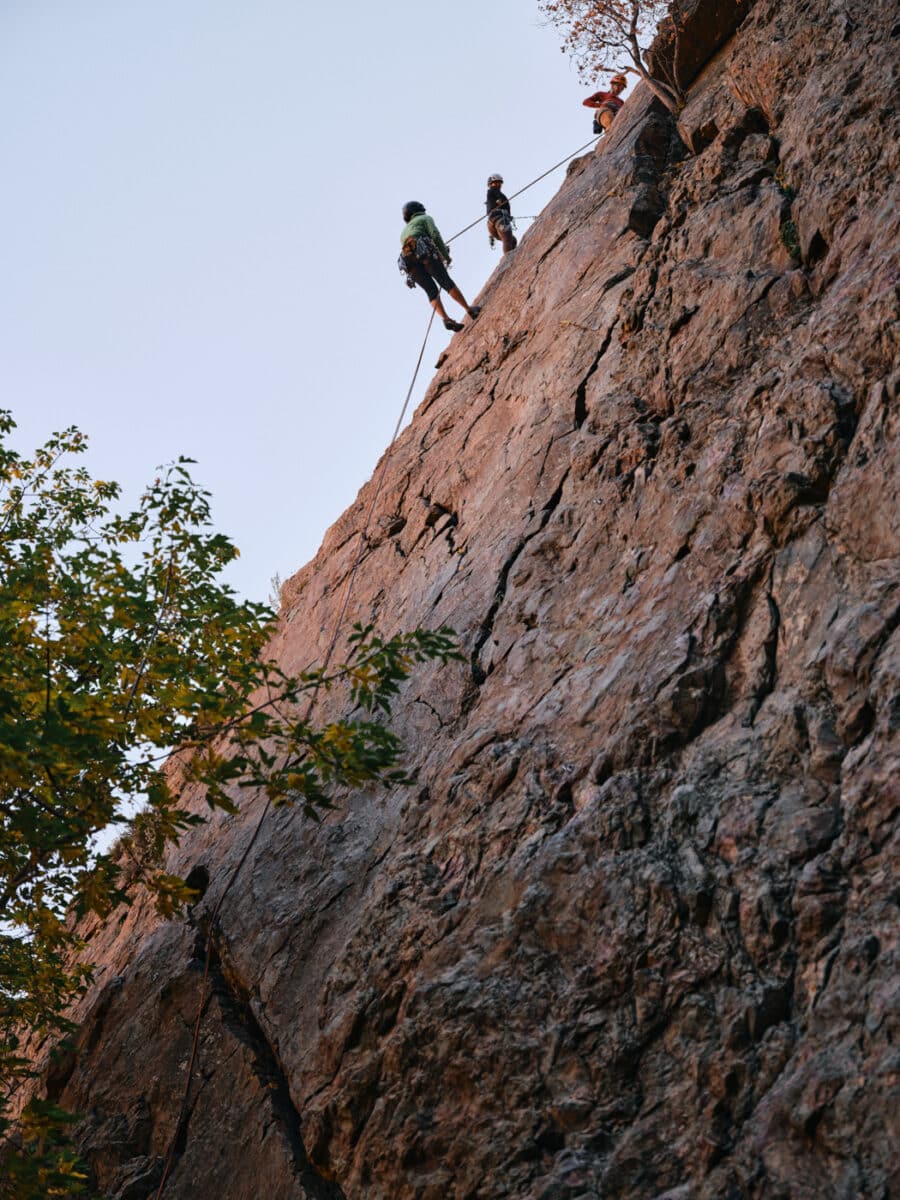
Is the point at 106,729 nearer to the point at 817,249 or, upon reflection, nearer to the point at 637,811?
the point at 637,811

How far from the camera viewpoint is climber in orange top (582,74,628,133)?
1554 cm

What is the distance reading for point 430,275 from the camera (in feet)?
51.5

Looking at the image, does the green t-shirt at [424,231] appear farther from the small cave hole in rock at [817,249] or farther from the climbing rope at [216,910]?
the small cave hole in rock at [817,249]

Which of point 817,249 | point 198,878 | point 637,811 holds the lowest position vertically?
point 637,811

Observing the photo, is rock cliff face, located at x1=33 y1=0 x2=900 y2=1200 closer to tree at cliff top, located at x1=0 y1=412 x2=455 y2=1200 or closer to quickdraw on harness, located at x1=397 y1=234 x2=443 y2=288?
tree at cliff top, located at x1=0 y1=412 x2=455 y2=1200

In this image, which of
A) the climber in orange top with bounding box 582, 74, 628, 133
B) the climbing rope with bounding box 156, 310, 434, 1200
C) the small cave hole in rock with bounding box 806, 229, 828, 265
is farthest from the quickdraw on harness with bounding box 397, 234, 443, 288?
the small cave hole in rock with bounding box 806, 229, 828, 265

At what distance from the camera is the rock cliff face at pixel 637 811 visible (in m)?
5.11

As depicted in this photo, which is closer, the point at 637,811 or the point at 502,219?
the point at 637,811

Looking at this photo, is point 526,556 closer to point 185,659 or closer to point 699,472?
point 699,472

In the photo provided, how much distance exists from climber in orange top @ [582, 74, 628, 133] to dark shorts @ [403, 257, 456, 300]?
122 inches

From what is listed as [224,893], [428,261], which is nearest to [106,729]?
[224,893]

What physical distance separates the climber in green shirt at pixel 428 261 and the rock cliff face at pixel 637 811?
14.7ft

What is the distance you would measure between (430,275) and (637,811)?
11.4 m

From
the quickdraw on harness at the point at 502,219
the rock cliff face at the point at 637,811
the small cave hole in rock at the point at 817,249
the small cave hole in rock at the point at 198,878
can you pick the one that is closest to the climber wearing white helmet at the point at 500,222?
the quickdraw on harness at the point at 502,219
